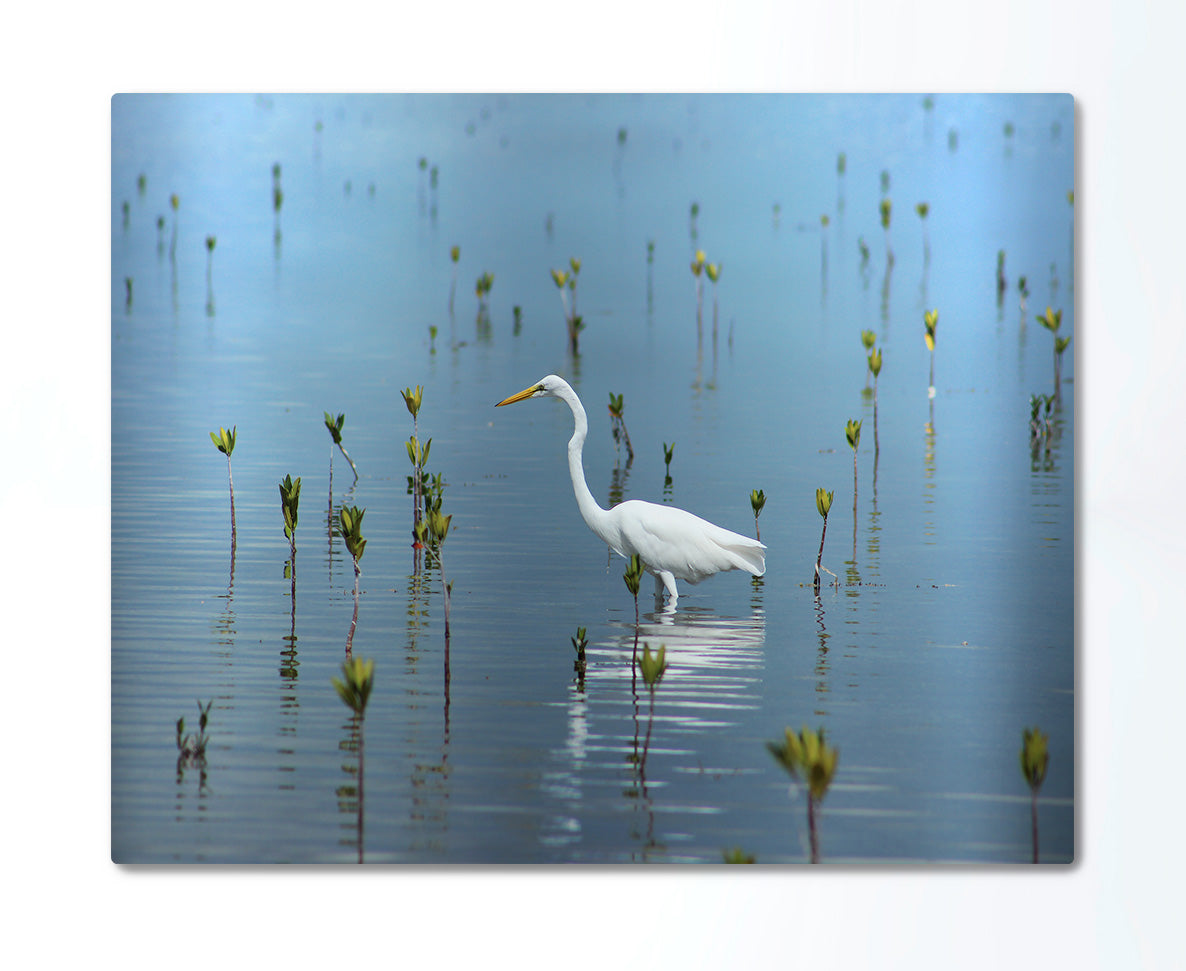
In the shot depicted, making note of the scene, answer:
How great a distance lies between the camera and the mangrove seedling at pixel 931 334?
401 cm

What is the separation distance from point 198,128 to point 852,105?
1727mm

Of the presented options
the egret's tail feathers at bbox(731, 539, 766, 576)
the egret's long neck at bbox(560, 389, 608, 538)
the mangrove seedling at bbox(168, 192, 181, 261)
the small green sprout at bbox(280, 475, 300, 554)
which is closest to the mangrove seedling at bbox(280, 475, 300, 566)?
the small green sprout at bbox(280, 475, 300, 554)

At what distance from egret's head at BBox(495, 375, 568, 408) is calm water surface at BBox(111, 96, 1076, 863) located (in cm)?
16

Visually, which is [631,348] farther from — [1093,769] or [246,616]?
[1093,769]

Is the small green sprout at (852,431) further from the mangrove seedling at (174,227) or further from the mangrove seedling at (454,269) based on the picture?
the mangrove seedling at (174,227)

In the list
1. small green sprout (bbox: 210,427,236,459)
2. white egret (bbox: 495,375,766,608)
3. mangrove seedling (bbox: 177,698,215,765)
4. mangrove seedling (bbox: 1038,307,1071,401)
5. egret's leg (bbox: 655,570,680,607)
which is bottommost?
mangrove seedling (bbox: 177,698,215,765)

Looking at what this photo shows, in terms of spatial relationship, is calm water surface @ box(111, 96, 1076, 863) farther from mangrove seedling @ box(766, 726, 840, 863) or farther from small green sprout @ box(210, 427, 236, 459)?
mangrove seedling @ box(766, 726, 840, 863)

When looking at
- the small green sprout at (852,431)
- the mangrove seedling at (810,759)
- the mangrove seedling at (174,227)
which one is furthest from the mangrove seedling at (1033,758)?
the mangrove seedling at (174,227)

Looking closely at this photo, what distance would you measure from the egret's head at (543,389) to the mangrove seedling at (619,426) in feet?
0.62

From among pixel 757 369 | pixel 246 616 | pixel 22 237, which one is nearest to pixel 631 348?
pixel 757 369

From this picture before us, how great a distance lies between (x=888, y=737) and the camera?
142 inches

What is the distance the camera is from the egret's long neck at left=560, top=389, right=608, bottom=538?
414cm

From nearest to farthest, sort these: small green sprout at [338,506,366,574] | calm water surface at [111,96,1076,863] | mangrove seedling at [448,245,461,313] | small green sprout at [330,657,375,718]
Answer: small green sprout at [330,657,375,718], calm water surface at [111,96,1076,863], small green sprout at [338,506,366,574], mangrove seedling at [448,245,461,313]
